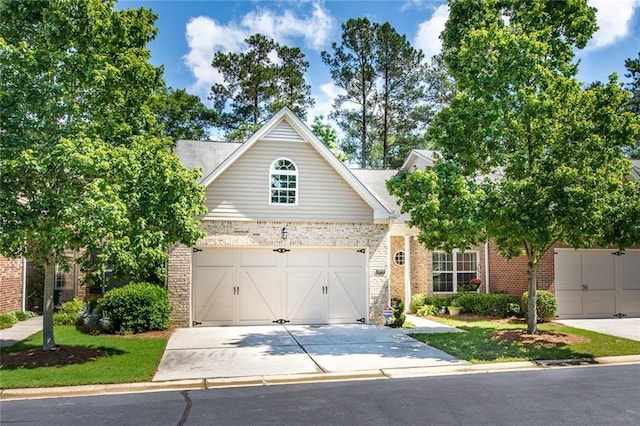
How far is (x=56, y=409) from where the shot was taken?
7.73 m

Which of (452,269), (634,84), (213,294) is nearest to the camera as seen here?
(213,294)

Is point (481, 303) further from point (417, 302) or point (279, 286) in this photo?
point (279, 286)

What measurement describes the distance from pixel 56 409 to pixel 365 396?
481cm

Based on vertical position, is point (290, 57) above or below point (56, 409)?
above

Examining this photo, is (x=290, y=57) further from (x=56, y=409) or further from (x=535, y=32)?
(x=56, y=409)

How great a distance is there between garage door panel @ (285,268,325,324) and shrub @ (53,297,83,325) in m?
6.60

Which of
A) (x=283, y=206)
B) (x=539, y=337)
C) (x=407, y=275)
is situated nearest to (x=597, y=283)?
(x=539, y=337)

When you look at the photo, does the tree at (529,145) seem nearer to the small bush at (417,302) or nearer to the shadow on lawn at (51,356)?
the small bush at (417,302)

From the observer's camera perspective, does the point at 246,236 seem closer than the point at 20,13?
No

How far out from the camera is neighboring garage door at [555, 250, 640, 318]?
18578 mm

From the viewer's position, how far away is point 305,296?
1628 centimetres

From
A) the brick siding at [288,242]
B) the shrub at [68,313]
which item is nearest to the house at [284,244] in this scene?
the brick siding at [288,242]

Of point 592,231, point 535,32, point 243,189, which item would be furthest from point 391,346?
point 535,32

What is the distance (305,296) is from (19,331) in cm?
813
